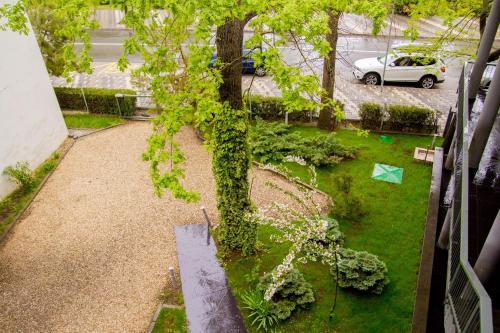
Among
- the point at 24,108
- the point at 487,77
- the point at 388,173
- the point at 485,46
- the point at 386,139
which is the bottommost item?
Result: the point at 388,173

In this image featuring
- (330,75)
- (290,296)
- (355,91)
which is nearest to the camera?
(290,296)

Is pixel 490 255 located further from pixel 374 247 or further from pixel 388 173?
pixel 388 173

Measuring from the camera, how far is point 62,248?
10.0 m

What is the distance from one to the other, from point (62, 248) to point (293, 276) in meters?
6.16

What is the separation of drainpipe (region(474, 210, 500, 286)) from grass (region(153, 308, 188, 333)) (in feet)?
18.1

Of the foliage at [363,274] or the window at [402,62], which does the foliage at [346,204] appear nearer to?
the foliage at [363,274]

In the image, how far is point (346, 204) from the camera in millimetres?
10391

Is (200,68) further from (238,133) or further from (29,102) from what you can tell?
(29,102)

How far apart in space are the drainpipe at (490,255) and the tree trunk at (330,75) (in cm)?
706

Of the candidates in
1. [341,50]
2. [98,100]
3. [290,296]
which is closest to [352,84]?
[341,50]

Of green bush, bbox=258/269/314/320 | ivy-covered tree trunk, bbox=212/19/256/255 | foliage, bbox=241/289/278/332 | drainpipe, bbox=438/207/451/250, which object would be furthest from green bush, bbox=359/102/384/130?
foliage, bbox=241/289/278/332

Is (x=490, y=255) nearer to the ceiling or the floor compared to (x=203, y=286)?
nearer to the ceiling

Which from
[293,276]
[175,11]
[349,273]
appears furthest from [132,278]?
[175,11]

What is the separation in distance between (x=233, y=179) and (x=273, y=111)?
7676mm
